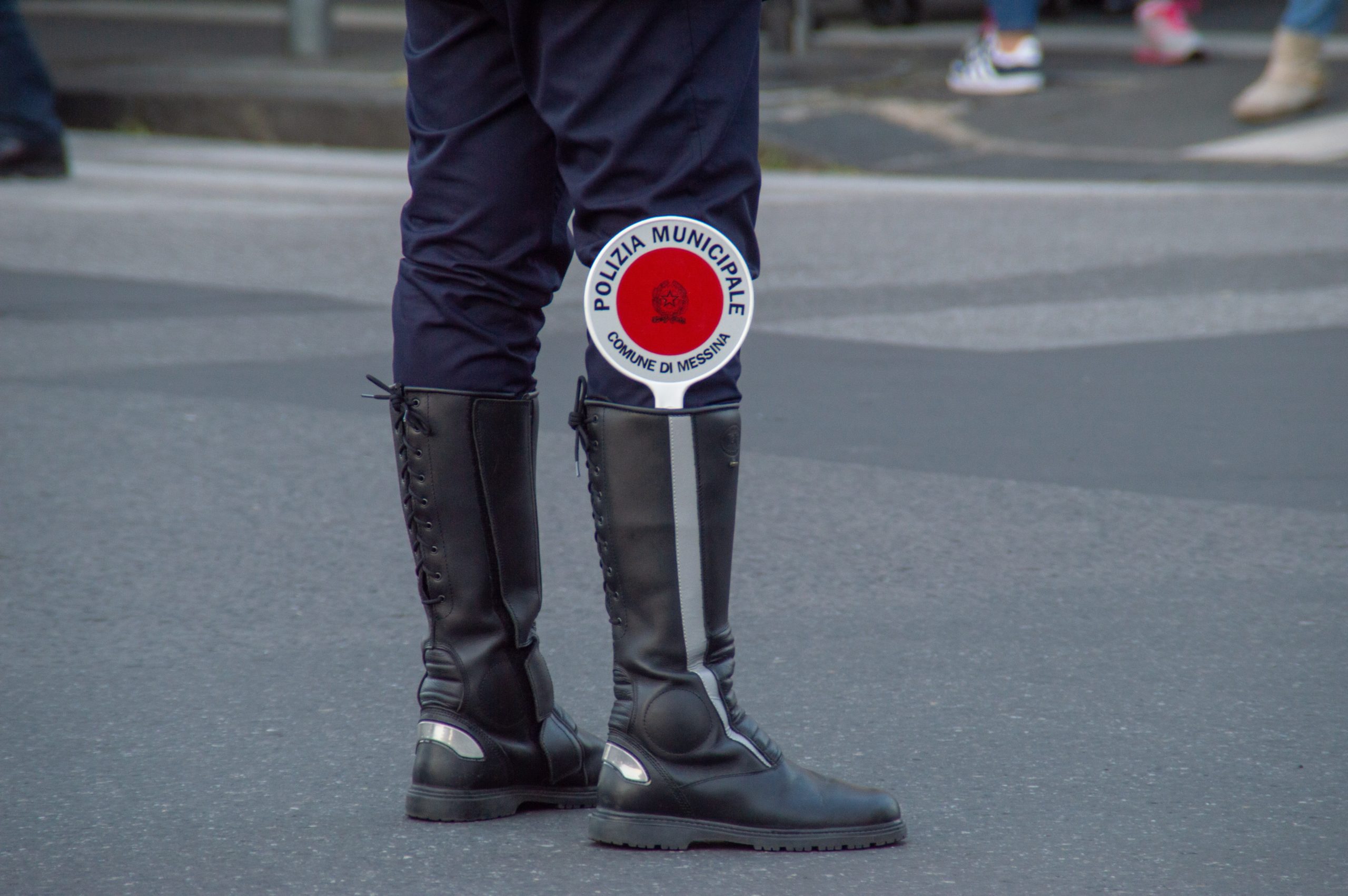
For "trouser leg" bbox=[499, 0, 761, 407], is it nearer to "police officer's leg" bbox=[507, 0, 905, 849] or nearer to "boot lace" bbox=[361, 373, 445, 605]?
"police officer's leg" bbox=[507, 0, 905, 849]

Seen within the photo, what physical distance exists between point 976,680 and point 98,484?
1849 mm

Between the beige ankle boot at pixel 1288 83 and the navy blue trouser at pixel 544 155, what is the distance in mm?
7711

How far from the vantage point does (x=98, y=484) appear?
368cm

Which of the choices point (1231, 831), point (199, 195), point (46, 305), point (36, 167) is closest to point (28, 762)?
point (1231, 831)

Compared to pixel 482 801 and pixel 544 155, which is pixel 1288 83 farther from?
pixel 482 801

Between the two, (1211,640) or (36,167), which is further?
(36,167)

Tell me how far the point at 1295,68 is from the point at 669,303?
7.90 meters

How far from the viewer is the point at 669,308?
6.63ft

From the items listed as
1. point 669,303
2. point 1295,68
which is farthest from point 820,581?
point 1295,68

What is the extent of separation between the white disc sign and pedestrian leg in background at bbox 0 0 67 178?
6.65 metres

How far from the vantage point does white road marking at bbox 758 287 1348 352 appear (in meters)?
5.02

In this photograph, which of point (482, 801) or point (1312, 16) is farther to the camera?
point (1312, 16)

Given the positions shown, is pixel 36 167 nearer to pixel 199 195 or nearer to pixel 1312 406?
pixel 199 195

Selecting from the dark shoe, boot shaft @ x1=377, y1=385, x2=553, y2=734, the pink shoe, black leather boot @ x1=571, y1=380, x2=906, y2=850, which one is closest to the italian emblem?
black leather boot @ x1=571, y1=380, x2=906, y2=850
